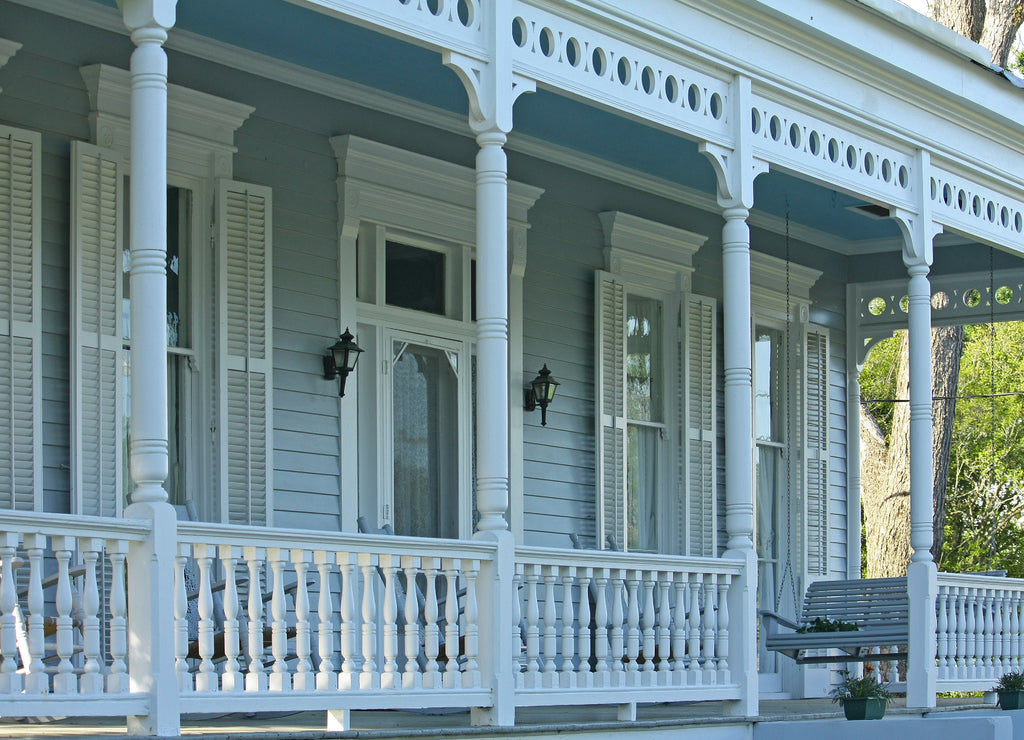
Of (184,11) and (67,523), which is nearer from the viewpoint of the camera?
(67,523)

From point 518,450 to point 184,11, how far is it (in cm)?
346

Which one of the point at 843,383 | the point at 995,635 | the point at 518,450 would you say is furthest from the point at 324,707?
the point at 843,383

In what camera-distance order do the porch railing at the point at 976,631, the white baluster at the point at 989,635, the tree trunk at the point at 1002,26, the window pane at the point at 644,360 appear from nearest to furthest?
the porch railing at the point at 976,631
the white baluster at the point at 989,635
the window pane at the point at 644,360
the tree trunk at the point at 1002,26

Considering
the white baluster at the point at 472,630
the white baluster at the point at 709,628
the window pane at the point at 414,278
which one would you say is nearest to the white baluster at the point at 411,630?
the white baluster at the point at 472,630

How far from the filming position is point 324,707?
5922 mm

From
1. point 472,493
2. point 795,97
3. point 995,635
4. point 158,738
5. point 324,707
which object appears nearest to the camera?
point 158,738

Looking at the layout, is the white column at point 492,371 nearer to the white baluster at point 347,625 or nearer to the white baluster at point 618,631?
the white baluster at point 347,625

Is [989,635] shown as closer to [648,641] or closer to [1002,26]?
[648,641]

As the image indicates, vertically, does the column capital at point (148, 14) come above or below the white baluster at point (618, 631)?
above

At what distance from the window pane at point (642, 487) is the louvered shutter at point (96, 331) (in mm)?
4277

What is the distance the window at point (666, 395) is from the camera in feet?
34.9

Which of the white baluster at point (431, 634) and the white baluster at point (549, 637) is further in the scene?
the white baluster at point (549, 637)

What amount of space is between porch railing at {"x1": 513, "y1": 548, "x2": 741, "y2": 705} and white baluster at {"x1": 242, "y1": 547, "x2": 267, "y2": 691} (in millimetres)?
1327

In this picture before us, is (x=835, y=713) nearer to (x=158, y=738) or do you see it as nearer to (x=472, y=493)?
(x=472, y=493)
